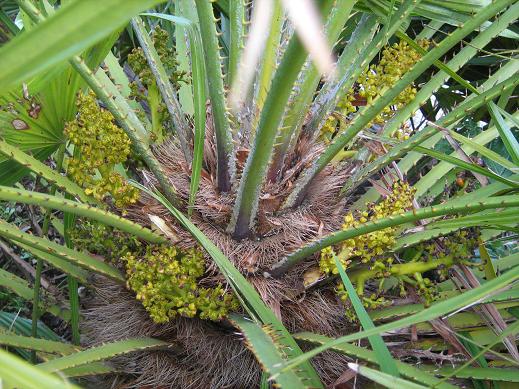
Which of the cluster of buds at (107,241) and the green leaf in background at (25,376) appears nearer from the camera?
the green leaf in background at (25,376)

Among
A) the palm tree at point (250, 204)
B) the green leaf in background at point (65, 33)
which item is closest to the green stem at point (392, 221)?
the palm tree at point (250, 204)

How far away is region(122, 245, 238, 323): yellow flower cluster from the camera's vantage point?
1.06 m

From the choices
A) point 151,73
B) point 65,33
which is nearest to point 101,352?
point 151,73

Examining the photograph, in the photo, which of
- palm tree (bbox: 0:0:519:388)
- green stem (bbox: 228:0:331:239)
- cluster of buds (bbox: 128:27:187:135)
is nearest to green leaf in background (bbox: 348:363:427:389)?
palm tree (bbox: 0:0:519:388)

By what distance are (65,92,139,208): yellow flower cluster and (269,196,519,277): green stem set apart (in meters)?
0.34

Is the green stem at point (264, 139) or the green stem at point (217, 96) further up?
the green stem at point (217, 96)

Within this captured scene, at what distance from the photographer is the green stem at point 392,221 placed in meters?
0.84

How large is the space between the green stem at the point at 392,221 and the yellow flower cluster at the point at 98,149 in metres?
0.34

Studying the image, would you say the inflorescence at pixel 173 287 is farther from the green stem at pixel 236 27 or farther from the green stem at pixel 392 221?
the green stem at pixel 236 27

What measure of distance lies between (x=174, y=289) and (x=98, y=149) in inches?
12.8

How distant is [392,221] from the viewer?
918 mm

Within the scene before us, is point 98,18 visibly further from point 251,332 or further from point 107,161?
point 107,161

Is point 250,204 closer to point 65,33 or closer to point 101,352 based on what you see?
point 101,352

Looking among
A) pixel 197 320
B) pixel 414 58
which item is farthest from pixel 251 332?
pixel 414 58
